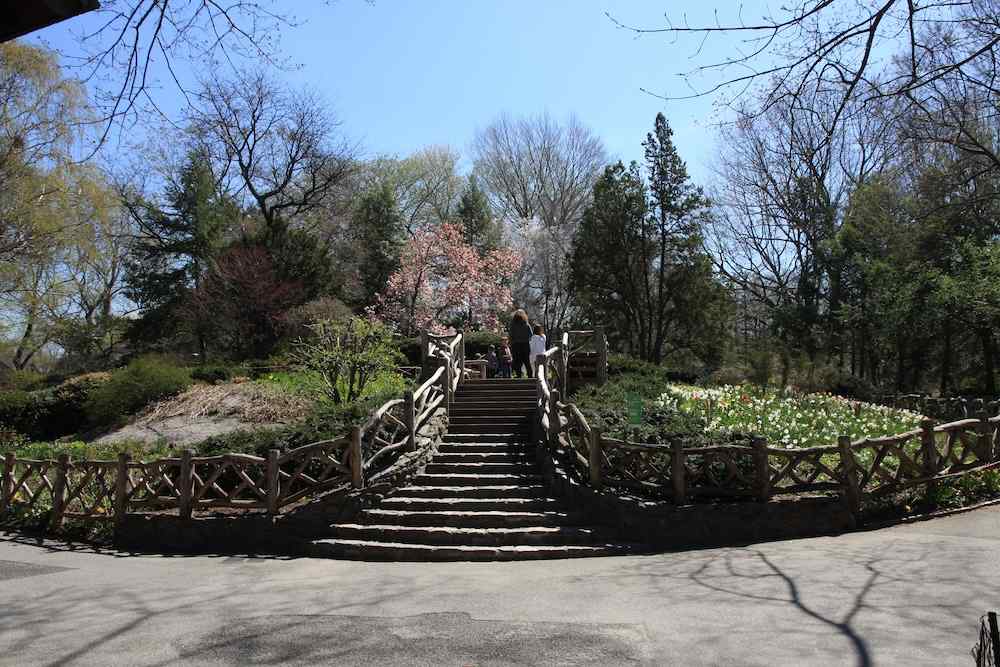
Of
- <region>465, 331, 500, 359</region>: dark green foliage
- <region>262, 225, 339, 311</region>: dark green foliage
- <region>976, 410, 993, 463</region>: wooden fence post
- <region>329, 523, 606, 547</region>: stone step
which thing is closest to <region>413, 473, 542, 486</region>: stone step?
<region>329, 523, 606, 547</region>: stone step

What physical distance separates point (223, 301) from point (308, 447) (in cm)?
2221

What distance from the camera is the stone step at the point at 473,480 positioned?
484 inches

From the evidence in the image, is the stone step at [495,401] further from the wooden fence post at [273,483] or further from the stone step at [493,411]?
the wooden fence post at [273,483]

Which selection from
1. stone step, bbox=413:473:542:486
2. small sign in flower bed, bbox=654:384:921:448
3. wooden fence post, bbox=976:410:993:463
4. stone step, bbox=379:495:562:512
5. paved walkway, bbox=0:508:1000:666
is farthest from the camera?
small sign in flower bed, bbox=654:384:921:448

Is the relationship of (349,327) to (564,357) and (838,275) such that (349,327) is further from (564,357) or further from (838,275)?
(838,275)

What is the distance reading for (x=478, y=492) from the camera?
11.8m

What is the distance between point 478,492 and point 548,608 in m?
4.95

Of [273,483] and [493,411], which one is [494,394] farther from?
[273,483]

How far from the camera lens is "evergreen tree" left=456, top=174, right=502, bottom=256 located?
43688 mm

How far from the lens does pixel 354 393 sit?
1808 centimetres

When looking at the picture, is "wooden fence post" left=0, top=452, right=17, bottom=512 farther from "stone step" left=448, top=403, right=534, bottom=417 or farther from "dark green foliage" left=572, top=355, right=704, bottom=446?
"dark green foliage" left=572, top=355, right=704, bottom=446

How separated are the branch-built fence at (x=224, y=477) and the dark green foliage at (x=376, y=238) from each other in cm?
2691

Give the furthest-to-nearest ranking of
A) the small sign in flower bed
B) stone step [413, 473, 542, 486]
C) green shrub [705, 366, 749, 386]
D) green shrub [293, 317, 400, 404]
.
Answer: green shrub [705, 366, 749, 386]
green shrub [293, 317, 400, 404]
the small sign in flower bed
stone step [413, 473, 542, 486]

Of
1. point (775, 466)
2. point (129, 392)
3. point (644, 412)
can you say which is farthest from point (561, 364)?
point (129, 392)
